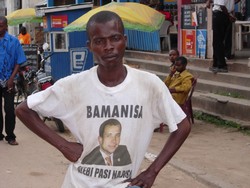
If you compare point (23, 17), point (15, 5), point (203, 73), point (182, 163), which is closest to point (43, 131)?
point (182, 163)

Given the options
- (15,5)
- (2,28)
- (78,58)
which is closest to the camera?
(2,28)

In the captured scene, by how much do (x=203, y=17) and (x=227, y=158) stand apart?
16.4 ft

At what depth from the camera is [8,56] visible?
289 inches

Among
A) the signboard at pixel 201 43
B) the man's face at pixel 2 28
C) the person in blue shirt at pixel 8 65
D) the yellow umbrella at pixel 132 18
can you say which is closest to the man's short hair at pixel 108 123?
the person in blue shirt at pixel 8 65

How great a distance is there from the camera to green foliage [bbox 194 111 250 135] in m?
8.21

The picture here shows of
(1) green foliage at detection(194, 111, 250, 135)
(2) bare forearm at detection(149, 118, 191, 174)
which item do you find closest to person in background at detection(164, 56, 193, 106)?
(1) green foliage at detection(194, 111, 250, 135)

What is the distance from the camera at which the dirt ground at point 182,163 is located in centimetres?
566

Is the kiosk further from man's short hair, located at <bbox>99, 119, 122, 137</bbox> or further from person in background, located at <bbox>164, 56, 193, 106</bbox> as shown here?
man's short hair, located at <bbox>99, 119, 122, 137</bbox>

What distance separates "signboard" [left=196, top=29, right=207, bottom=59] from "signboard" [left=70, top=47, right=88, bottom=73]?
2.45m

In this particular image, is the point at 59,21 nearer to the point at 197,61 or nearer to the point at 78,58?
the point at 78,58

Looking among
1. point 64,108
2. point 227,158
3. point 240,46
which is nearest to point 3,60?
point 227,158

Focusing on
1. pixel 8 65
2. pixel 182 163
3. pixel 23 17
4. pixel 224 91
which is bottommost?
pixel 182 163

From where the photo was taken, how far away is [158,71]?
1227cm

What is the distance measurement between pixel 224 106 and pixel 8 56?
12.0ft
